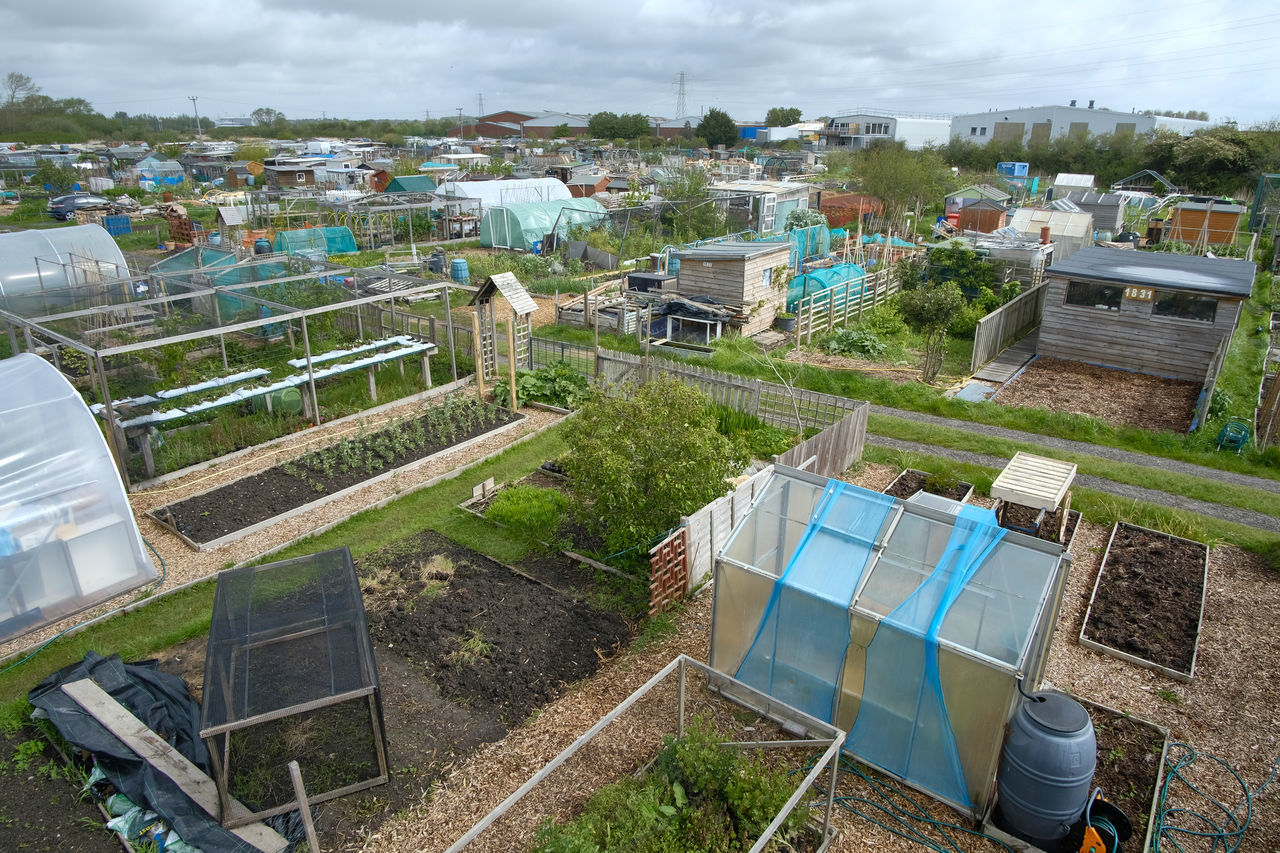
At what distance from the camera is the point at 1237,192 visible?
5225 centimetres

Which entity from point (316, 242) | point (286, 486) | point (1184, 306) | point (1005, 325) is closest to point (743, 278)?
point (1005, 325)

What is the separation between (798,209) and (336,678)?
37072 mm

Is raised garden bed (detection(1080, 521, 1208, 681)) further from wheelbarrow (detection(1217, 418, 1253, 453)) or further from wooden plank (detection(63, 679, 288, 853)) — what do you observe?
wooden plank (detection(63, 679, 288, 853))

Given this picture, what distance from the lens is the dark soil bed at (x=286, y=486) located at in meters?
11.3

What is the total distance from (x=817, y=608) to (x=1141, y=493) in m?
8.58

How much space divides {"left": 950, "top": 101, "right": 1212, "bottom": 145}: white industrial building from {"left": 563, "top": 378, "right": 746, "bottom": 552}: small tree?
3301 inches

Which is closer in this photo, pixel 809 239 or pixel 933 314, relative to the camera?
pixel 933 314


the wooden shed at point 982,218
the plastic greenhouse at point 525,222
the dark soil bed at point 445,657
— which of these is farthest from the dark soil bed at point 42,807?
the wooden shed at point 982,218

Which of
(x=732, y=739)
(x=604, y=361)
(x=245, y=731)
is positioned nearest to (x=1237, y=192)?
(x=604, y=361)

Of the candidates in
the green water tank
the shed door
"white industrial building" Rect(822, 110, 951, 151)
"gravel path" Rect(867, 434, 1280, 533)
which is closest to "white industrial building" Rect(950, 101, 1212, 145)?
"white industrial building" Rect(822, 110, 951, 151)

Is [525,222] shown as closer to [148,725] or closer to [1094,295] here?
[1094,295]

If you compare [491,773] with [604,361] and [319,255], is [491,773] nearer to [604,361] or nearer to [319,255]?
[604,361]

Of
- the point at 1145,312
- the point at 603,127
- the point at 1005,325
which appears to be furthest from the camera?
the point at 603,127

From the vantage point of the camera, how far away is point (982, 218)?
3666 centimetres
